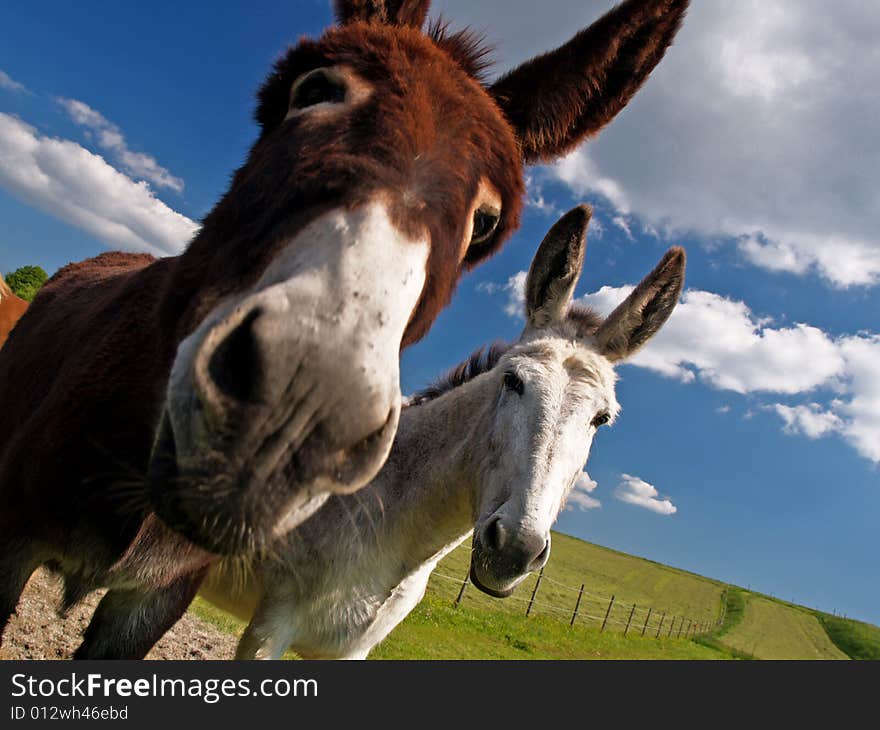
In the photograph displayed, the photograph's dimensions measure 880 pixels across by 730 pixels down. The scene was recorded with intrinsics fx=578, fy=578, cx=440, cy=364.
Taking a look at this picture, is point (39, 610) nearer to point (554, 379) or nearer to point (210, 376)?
point (554, 379)

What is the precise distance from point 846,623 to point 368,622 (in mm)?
81996


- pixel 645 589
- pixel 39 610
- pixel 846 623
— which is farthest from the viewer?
pixel 846 623

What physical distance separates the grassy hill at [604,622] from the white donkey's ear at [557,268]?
6434mm

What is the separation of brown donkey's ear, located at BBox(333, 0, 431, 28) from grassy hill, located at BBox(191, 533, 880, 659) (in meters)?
7.86

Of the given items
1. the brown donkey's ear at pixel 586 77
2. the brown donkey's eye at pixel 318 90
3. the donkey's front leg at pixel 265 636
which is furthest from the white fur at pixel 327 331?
the donkey's front leg at pixel 265 636

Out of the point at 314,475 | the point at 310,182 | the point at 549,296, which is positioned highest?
the point at 549,296

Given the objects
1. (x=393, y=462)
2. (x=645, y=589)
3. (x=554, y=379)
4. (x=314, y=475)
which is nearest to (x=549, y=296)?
(x=554, y=379)

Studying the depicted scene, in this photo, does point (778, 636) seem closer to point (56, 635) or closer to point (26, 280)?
point (56, 635)

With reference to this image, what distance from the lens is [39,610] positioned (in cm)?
555

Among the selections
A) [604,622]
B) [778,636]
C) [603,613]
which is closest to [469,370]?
[604,622]

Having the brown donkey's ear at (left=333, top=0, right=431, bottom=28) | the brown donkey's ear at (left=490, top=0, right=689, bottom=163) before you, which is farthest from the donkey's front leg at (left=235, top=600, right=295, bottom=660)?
the brown donkey's ear at (left=333, top=0, right=431, bottom=28)

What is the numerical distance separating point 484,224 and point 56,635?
18.4ft

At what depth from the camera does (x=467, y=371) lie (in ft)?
16.8

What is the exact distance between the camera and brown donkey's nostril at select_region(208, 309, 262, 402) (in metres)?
1.24
